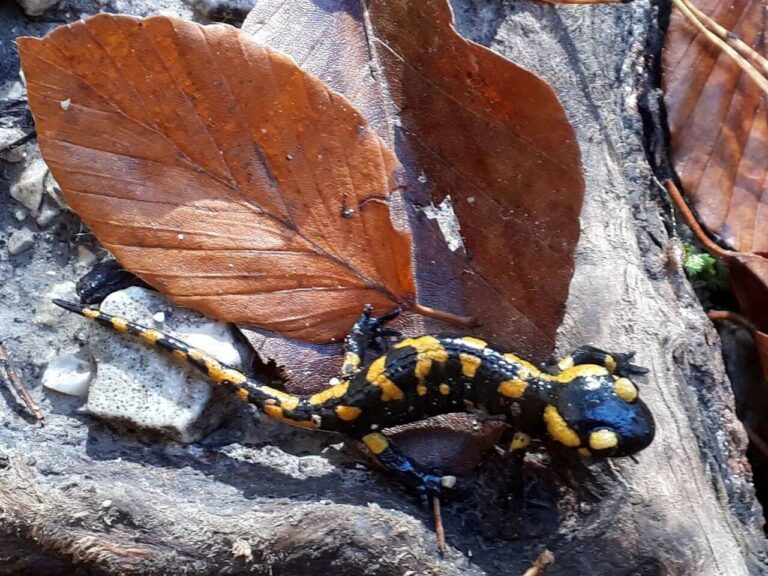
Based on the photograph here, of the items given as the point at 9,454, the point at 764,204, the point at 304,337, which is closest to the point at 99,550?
the point at 9,454

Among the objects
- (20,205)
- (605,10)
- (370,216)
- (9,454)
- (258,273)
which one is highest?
(605,10)

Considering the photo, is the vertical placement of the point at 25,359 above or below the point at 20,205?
below

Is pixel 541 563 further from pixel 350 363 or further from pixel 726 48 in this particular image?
pixel 726 48

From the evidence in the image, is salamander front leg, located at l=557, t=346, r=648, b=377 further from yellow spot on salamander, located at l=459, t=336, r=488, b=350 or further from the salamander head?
yellow spot on salamander, located at l=459, t=336, r=488, b=350

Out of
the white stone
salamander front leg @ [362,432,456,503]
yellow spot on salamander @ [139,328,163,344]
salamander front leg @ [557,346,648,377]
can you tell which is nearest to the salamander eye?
salamander front leg @ [557,346,648,377]

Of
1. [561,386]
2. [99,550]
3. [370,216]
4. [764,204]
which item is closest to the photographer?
[99,550]

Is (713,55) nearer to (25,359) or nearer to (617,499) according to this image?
(617,499)
